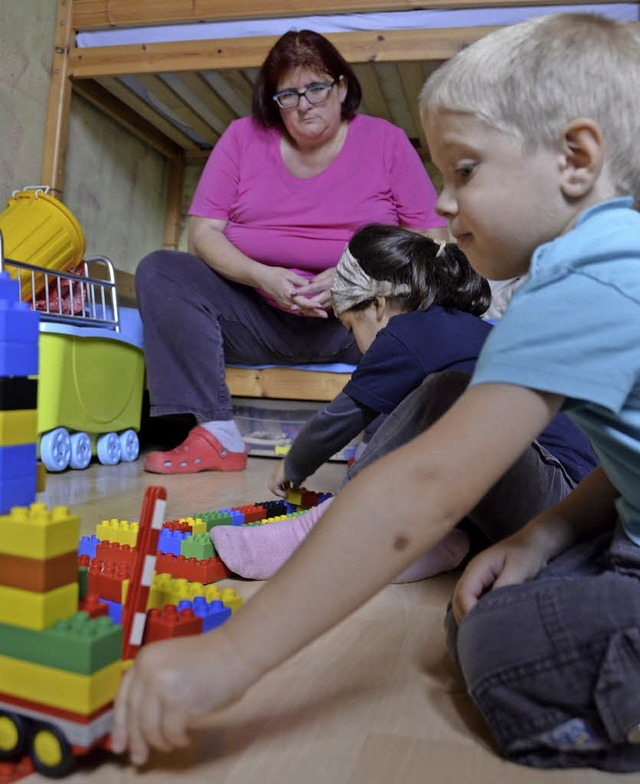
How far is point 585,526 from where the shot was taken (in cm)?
62

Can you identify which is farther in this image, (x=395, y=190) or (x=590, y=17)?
(x=395, y=190)

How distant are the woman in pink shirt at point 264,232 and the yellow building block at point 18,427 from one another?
1.11 metres

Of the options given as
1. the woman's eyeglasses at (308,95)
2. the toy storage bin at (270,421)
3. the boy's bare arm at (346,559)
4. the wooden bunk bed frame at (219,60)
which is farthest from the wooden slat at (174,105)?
the boy's bare arm at (346,559)

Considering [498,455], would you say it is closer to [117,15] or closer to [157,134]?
[117,15]

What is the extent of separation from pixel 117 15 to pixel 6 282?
5.85 feet

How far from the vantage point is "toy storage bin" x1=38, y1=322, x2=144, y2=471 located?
4.93 ft

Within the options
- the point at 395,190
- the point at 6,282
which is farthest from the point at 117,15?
the point at 6,282

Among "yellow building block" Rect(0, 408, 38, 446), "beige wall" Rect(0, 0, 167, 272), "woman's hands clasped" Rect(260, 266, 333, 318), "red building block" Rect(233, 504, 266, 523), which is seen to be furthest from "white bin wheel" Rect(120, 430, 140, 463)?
"yellow building block" Rect(0, 408, 38, 446)

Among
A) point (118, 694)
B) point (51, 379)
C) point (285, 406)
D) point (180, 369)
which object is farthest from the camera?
point (285, 406)

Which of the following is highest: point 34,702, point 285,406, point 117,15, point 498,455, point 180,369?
point 117,15

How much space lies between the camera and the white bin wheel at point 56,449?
149cm

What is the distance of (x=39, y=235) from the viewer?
5.54 feet

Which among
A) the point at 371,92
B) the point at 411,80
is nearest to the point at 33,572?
the point at 411,80

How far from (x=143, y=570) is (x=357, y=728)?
0.18 meters
